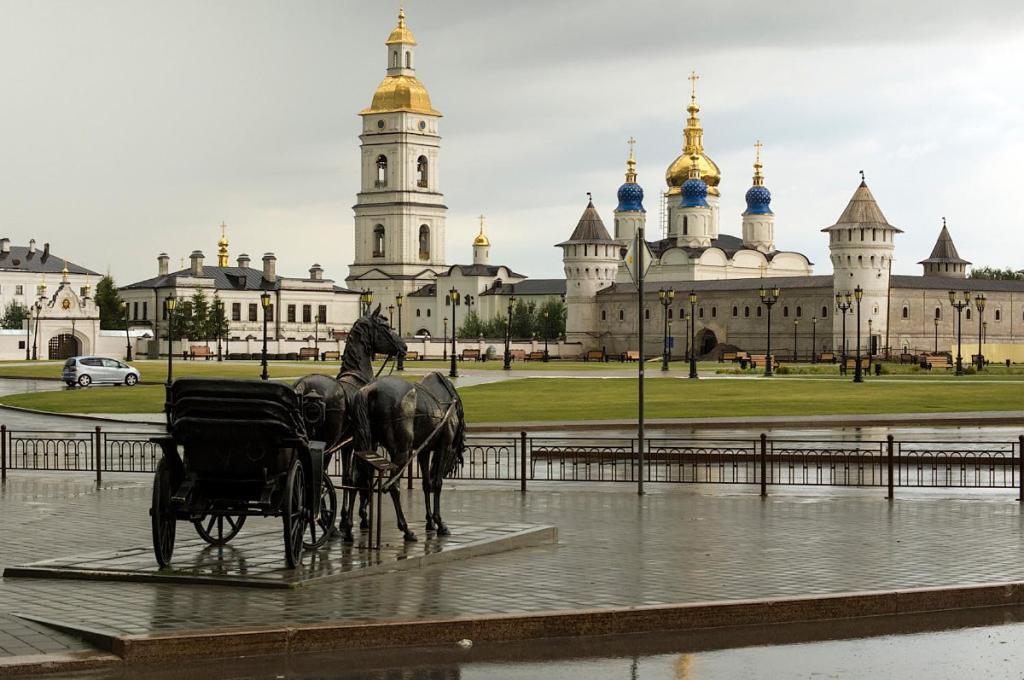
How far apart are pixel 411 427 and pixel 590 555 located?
180 centimetres

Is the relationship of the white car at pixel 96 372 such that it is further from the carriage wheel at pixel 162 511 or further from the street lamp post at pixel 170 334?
the carriage wheel at pixel 162 511

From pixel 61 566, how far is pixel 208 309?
403ft

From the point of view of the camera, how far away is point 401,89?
6024 inches

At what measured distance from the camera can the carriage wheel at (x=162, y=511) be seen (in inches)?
446

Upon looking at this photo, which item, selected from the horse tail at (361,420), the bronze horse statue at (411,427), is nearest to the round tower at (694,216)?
the bronze horse statue at (411,427)

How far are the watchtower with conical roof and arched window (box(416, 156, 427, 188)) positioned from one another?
4892 cm

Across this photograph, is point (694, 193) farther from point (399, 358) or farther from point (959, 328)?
point (399, 358)

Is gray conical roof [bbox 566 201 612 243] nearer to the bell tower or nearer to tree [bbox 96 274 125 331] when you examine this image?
the bell tower

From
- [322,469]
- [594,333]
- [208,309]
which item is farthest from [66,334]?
[322,469]

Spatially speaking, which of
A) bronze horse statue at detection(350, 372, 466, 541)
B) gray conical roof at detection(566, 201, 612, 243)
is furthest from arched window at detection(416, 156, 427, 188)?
bronze horse statue at detection(350, 372, 466, 541)

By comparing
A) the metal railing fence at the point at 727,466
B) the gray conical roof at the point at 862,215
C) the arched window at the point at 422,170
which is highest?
the arched window at the point at 422,170

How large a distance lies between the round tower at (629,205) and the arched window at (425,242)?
20.3 m

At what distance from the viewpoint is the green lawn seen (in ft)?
126

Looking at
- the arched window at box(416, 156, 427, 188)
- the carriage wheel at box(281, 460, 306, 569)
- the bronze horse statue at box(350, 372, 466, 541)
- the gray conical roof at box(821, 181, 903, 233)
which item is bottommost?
the carriage wheel at box(281, 460, 306, 569)
